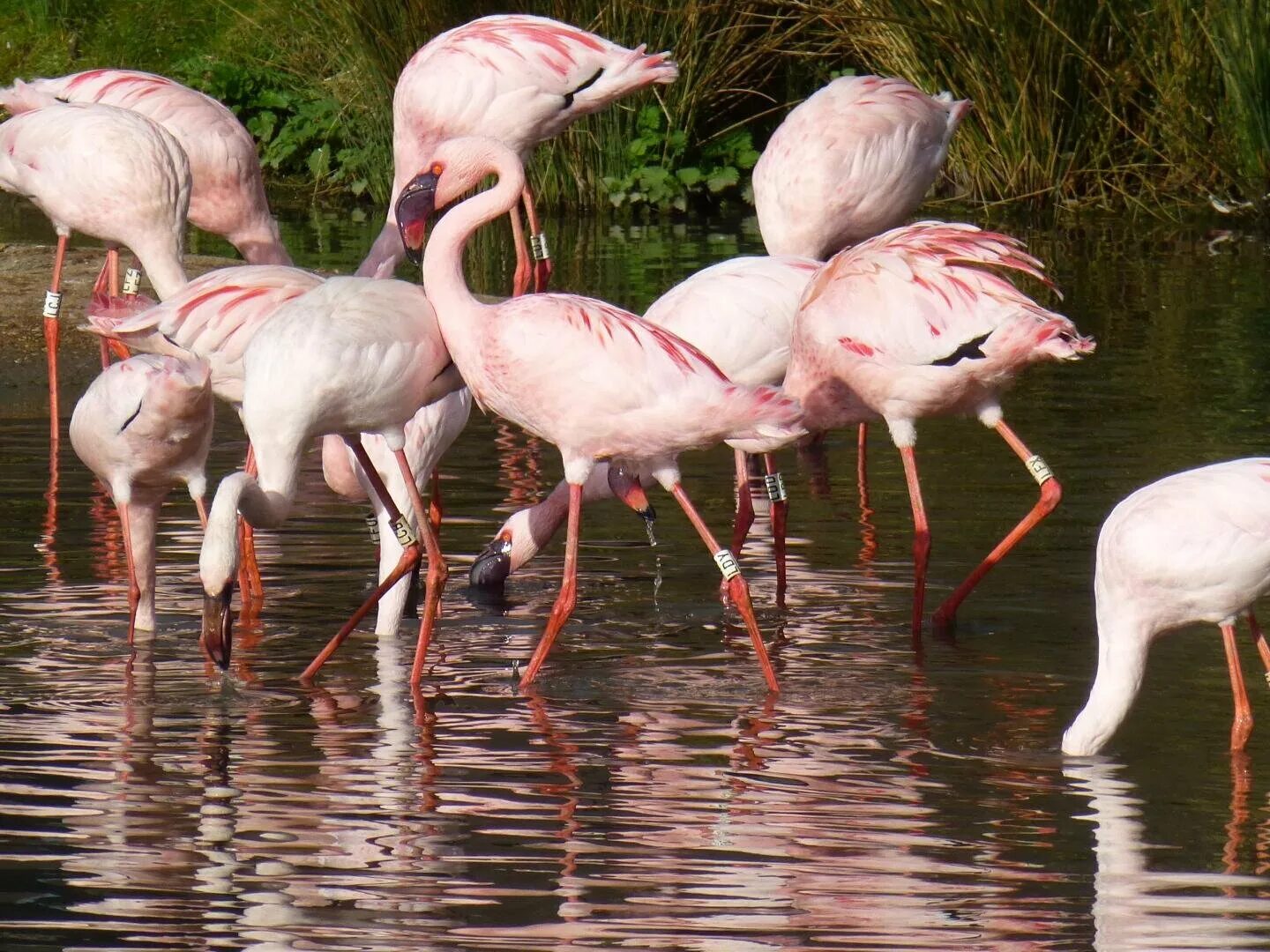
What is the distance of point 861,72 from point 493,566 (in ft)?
29.2

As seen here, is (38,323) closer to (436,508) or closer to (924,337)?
(436,508)

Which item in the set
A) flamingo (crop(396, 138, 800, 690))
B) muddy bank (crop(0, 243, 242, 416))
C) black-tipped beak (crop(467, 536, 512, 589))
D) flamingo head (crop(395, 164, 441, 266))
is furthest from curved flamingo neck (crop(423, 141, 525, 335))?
muddy bank (crop(0, 243, 242, 416))

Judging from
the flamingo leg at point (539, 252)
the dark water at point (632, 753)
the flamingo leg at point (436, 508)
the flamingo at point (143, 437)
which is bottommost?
the dark water at point (632, 753)

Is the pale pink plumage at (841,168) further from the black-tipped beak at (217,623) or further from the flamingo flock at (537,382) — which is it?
the black-tipped beak at (217,623)

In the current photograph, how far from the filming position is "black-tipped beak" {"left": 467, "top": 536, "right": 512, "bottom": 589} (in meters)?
6.03

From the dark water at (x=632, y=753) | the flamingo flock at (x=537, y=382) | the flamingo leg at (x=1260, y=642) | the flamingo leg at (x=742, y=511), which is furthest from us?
the flamingo leg at (x=742, y=511)

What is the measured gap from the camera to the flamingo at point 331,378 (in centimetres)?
515

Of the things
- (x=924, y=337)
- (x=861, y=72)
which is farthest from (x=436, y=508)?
(x=861, y=72)

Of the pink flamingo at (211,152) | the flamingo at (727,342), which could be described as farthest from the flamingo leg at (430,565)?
the pink flamingo at (211,152)

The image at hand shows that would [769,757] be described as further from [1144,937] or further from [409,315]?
[409,315]

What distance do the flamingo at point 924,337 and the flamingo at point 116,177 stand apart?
2.38 metres

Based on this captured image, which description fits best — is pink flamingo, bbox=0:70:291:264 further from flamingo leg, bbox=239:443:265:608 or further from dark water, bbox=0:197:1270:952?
flamingo leg, bbox=239:443:265:608

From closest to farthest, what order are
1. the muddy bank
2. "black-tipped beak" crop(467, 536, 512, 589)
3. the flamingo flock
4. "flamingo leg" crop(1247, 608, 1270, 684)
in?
the flamingo flock, "flamingo leg" crop(1247, 608, 1270, 684), "black-tipped beak" crop(467, 536, 512, 589), the muddy bank

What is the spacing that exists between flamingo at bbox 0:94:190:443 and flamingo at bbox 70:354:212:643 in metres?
1.59
